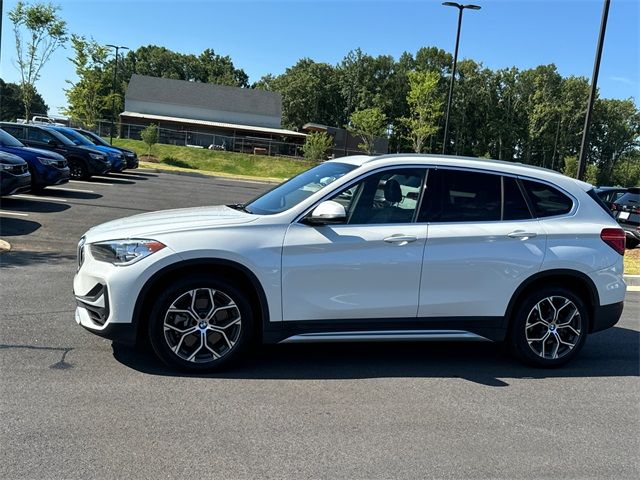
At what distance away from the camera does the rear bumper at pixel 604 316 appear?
5.15 m

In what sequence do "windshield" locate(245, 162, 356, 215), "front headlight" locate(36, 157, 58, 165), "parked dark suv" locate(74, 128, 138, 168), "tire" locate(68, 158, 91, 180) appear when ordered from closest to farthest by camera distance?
"windshield" locate(245, 162, 356, 215) → "front headlight" locate(36, 157, 58, 165) → "tire" locate(68, 158, 91, 180) → "parked dark suv" locate(74, 128, 138, 168)

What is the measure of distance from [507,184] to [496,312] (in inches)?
45.0

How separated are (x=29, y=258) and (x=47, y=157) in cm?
710

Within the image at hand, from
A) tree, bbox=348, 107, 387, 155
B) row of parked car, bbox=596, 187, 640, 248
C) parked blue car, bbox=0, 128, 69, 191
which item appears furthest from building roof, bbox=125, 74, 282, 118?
row of parked car, bbox=596, 187, 640, 248

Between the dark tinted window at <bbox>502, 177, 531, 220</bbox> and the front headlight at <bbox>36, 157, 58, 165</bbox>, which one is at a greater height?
the dark tinted window at <bbox>502, 177, 531, 220</bbox>

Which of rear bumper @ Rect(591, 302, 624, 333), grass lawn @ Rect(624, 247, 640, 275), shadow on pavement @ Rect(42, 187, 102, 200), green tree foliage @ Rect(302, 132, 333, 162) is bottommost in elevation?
shadow on pavement @ Rect(42, 187, 102, 200)

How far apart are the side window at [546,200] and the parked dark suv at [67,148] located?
1686 centimetres

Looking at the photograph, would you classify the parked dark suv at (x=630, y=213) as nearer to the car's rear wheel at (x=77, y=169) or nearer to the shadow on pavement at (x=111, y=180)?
the shadow on pavement at (x=111, y=180)

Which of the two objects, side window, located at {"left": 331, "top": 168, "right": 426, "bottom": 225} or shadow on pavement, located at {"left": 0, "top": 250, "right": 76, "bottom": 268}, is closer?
side window, located at {"left": 331, "top": 168, "right": 426, "bottom": 225}

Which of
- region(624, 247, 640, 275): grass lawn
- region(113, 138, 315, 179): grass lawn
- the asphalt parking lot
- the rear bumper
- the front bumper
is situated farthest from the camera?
region(113, 138, 315, 179): grass lawn

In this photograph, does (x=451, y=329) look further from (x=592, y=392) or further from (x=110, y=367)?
(x=110, y=367)

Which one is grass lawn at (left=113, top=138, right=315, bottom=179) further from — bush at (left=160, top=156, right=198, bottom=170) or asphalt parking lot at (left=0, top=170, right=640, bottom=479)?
asphalt parking lot at (left=0, top=170, right=640, bottom=479)

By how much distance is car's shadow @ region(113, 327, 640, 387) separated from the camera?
15.4 feet

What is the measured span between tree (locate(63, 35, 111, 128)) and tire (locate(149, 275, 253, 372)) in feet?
134
